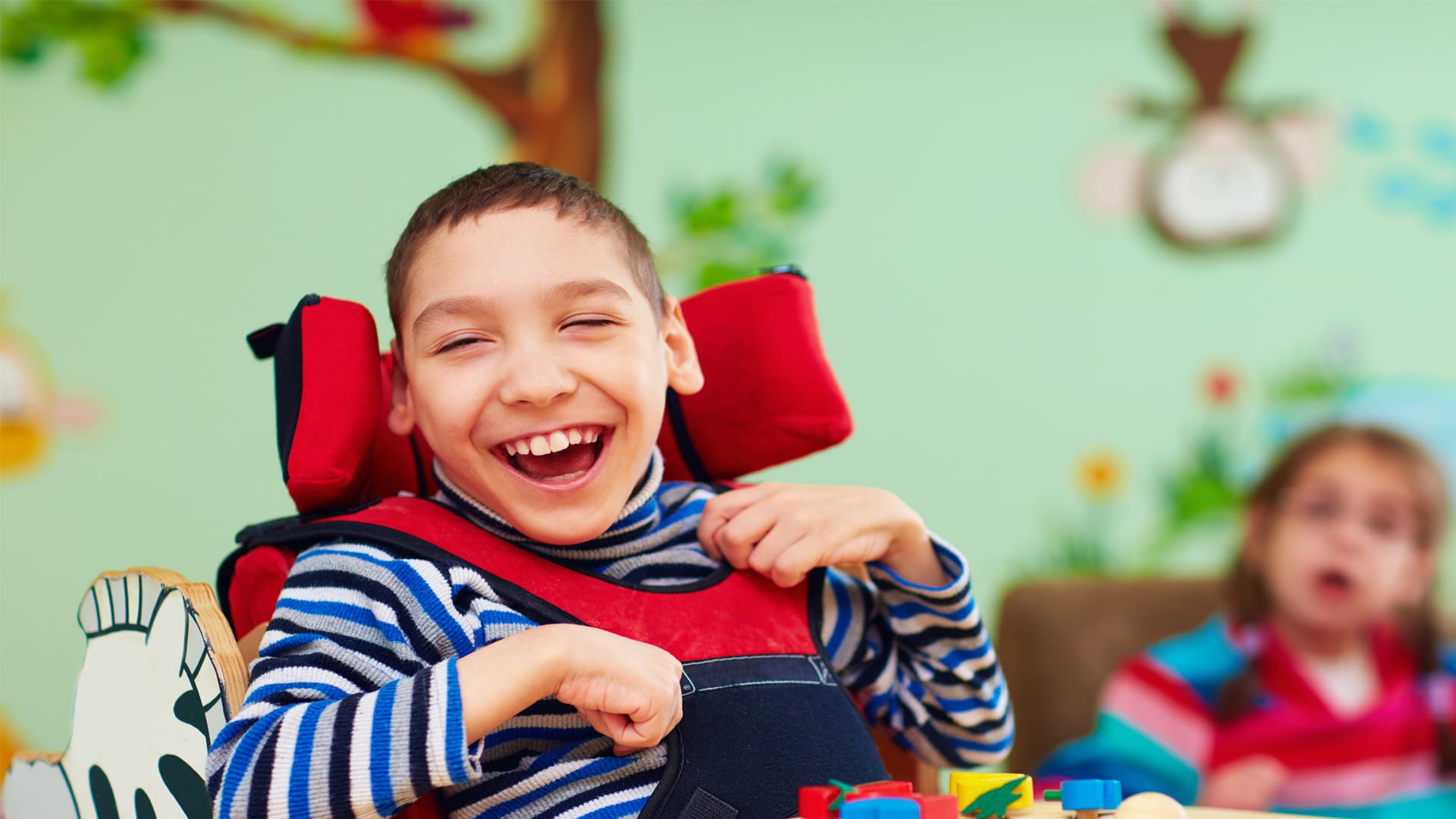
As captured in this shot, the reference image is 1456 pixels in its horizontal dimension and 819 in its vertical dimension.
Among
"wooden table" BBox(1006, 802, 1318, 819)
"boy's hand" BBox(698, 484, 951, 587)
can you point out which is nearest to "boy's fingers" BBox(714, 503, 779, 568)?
"boy's hand" BBox(698, 484, 951, 587)

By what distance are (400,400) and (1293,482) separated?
63.2 inches

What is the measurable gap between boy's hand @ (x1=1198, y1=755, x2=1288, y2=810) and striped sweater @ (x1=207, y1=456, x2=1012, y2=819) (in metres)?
1.02

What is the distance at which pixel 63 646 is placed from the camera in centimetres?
185

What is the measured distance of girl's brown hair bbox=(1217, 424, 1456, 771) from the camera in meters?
1.84

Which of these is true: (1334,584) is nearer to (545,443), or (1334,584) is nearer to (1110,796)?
(1110,796)

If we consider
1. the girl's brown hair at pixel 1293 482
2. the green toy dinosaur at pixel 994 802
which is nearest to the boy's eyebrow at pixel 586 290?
the green toy dinosaur at pixel 994 802

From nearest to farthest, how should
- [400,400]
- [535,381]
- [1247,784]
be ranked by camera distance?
[535,381], [400,400], [1247,784]

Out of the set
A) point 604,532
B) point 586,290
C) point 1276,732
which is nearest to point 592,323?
point 586,290

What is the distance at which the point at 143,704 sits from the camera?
0.71 metres

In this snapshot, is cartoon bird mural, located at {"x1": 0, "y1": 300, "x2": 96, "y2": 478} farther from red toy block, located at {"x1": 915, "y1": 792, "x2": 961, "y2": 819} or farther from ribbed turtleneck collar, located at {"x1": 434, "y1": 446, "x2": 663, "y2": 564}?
red toy block, located at {"x1": 915, "y1": 792, "x2": 961, "y2": 819}

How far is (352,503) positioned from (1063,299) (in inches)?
62.3

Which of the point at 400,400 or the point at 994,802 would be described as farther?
the point at 400,400

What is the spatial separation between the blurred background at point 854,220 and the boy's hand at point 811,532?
110cm

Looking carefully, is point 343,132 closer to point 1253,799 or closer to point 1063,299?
point 1063,299
